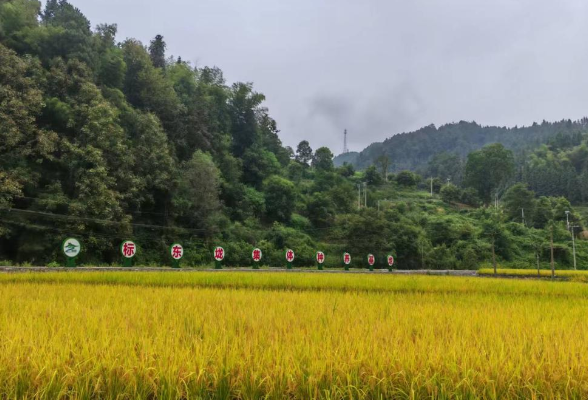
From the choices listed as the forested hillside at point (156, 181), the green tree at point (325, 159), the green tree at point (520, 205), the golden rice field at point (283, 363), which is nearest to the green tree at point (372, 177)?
the green tree at point (325, 159)

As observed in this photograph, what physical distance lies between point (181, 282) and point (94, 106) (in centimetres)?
2177

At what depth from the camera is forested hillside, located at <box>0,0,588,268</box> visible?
23719 millimetres

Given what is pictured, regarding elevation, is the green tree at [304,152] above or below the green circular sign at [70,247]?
above

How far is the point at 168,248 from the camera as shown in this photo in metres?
30.9

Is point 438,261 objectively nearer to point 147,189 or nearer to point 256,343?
point 147,189

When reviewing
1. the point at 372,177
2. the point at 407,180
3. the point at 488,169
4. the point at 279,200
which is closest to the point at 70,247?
the point at 279,200

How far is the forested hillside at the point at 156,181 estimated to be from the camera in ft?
77.8

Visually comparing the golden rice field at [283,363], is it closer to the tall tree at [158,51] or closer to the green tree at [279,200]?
the green tree at [279,200]

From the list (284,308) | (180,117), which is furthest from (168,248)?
(284,308)

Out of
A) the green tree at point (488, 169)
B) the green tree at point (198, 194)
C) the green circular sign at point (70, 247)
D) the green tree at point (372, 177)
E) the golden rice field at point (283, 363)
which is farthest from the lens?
the green tree at point (372, 177)

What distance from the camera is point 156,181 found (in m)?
30.2

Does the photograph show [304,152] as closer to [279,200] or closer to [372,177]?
[372,177]

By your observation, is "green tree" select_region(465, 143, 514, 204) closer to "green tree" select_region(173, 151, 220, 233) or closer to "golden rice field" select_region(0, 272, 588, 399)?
"green tree" select_region(173, 151, 220, 233)

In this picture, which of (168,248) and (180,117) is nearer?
(168,248)
